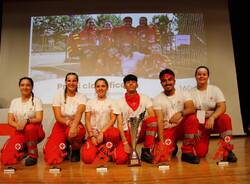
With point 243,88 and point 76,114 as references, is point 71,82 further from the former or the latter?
point 243,88

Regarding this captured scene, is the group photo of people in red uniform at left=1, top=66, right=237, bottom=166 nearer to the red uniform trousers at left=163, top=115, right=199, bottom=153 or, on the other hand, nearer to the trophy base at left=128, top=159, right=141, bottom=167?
the red uniform trousers at left=163, top=115, right=199, bottom=153

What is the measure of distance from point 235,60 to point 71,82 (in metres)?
3.45

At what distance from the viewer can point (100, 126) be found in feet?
10.3

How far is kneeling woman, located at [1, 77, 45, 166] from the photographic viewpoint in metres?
3.02

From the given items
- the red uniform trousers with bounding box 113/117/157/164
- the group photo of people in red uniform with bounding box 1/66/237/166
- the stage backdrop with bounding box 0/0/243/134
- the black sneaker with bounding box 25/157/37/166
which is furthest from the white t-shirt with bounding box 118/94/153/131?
the stage backdrop with bounding box 0/0/243/134

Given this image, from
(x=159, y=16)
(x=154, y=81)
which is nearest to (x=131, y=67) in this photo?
(x=154, y=81)

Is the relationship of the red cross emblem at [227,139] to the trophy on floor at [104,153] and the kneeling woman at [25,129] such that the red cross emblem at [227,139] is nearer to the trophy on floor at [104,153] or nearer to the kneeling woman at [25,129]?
the trophy on floor at [104,153]

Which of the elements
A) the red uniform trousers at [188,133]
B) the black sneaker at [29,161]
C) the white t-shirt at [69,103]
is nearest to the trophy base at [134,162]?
the red uniform trousers at [188,133]

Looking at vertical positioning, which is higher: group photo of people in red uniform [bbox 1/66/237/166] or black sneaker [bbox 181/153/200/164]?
group photo of people in red uniform [bbox 1/66/237/166]

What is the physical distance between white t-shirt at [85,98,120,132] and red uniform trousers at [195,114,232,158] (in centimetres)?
93

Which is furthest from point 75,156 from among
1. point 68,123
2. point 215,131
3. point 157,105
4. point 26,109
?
point 215,131

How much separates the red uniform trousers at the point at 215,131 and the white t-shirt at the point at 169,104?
0.30 meters

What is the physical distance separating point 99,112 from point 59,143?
0.50 m

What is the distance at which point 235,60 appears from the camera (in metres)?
5.50
